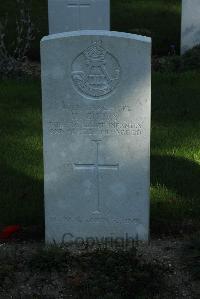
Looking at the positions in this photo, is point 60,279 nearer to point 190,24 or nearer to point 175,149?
point 175,149

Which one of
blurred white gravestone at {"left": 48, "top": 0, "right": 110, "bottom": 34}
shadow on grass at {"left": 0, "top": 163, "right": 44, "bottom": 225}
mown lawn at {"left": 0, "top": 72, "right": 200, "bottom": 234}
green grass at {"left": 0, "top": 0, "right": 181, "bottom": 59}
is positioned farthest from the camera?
green grass at {"left": 0, "top": 0, "right": 181, "bottom": 59}

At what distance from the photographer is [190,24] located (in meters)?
10.8

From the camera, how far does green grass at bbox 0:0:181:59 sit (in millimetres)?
11859

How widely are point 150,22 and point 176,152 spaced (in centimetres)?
647

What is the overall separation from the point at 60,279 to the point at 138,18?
361 inches

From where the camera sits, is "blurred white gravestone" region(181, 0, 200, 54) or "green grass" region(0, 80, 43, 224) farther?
"blurred white gravestone" region(181, 0, 200, 54)

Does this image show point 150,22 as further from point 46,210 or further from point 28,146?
point 46,210

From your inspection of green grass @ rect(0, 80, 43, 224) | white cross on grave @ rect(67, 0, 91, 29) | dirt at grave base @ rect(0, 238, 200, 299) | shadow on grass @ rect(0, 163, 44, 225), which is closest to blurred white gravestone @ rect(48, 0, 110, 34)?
white cross on grave @ rect(67, 0, 91, 29)

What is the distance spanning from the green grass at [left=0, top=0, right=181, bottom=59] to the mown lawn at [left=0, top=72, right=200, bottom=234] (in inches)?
94.1

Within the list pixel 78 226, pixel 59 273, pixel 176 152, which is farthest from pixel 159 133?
pixel 59 273

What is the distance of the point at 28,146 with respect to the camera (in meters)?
7.18

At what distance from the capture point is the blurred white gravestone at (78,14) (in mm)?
10578

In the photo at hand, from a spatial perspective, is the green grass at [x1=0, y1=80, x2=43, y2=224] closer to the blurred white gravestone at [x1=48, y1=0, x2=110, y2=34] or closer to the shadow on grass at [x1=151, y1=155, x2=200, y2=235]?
the shadow on grass at [x1=151, y1=155, x2=200, y2=235]

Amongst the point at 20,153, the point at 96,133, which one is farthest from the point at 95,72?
the point at 20,153
